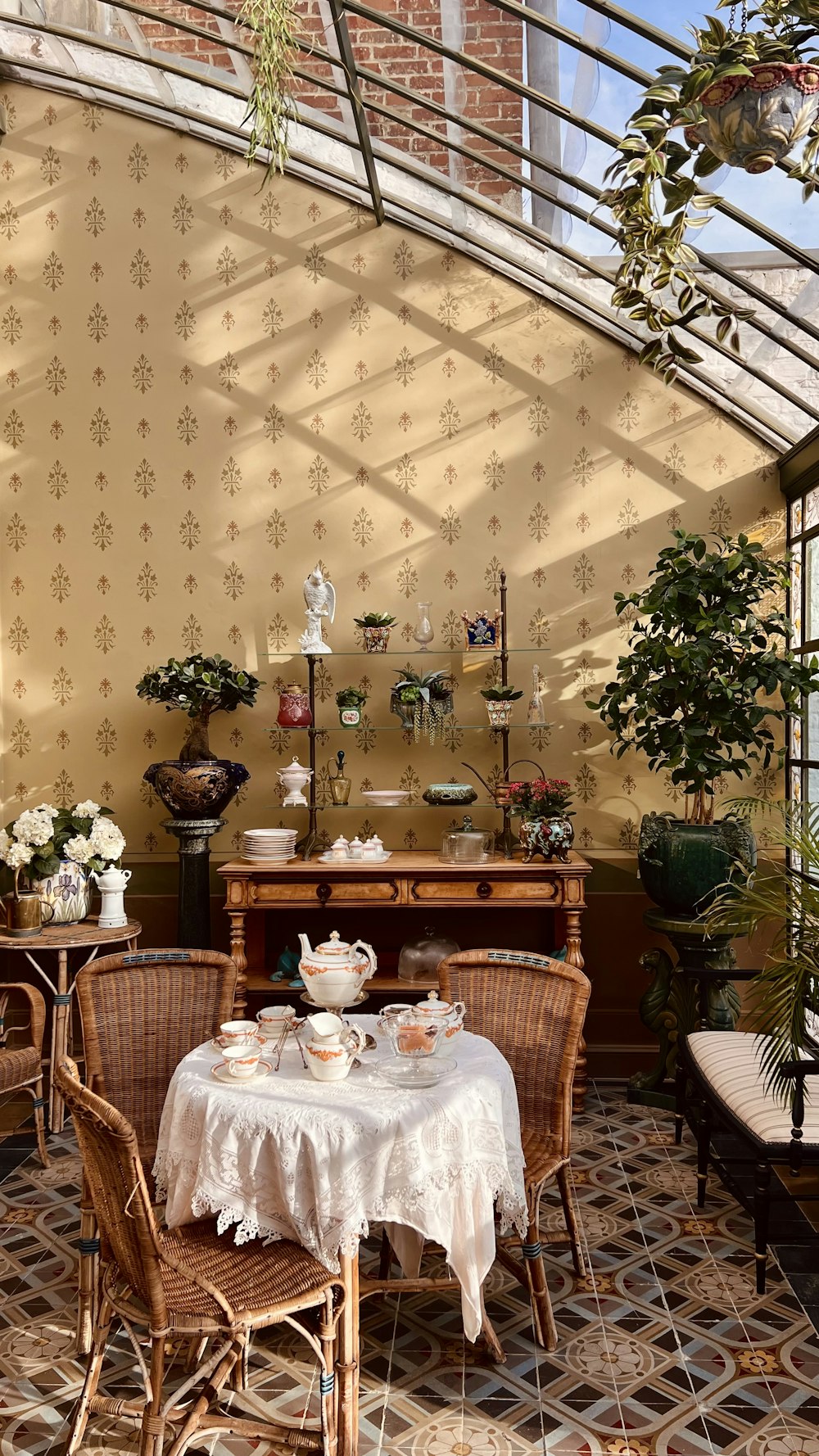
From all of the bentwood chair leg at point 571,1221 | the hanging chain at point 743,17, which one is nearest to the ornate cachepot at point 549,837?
the bentwood chair leg at point 571,1221

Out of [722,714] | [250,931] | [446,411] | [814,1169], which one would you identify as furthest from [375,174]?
[814,1169]

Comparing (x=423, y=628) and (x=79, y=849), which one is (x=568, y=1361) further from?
(x=423, y=628)

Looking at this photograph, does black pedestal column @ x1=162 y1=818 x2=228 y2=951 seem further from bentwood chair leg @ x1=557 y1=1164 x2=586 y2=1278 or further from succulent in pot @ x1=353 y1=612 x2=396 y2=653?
bentwood chair leg @ x1=557 y1=1164 x2=586 y2=1278

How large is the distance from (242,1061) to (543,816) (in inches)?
107

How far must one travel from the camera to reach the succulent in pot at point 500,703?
19.0 feet

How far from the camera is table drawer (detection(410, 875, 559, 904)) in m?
5.39

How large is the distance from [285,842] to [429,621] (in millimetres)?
1497

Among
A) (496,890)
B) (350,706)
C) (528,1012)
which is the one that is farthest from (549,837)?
(528,1012)

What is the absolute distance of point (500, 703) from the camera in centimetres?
584

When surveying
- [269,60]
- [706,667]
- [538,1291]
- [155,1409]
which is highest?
[269,60]

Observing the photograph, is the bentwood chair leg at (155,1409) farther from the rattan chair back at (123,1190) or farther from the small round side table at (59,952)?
the small round side table at (59,952)

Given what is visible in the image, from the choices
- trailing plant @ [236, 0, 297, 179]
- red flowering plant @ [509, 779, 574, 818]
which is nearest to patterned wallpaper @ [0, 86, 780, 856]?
red flowering plant @ [509, 779, 574, 818]

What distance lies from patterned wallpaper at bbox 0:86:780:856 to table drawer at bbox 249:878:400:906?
29.3 inches

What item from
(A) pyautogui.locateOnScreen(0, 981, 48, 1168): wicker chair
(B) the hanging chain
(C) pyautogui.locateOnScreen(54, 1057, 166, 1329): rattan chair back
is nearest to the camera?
(B) the hanging chain
